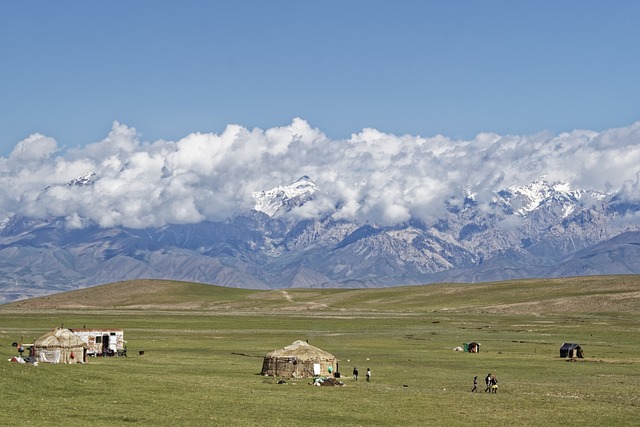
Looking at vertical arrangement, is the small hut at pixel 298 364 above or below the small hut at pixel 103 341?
below

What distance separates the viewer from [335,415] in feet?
209

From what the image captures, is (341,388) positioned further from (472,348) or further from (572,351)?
(472,348)

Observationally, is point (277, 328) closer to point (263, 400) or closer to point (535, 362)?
point (535, 362)

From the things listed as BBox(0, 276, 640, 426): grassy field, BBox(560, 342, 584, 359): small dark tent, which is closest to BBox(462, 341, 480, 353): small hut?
BBox(0, 276, 640, 426): grassy field

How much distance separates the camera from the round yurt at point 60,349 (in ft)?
309

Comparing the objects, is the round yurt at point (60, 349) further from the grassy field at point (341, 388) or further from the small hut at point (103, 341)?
the small hut at point (103, 341)

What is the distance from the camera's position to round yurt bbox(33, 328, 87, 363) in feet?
309

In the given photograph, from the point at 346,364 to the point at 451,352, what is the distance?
2373 cm

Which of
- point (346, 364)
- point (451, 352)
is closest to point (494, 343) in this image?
point (451, 352)

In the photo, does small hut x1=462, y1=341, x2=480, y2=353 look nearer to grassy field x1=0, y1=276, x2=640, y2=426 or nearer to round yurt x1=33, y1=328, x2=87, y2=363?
grassy field x1=0, y1=276, x2=640, y2=426

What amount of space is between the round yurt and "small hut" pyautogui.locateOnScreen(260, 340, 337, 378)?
17931 millimetres

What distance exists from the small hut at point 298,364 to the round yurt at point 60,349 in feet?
58.8

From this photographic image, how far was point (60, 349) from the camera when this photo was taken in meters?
94.3

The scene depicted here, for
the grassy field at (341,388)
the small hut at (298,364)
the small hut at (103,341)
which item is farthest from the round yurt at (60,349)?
the small hut at (298,364)
